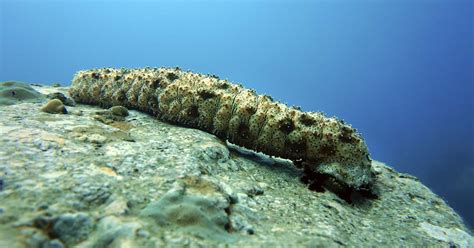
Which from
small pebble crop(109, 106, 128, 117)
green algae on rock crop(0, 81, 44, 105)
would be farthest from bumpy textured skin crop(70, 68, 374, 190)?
green algae on rock crop(0, 81, 44, 105)

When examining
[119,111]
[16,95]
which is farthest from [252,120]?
[16,95]

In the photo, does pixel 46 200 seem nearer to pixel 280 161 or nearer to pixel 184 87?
pixel 184 87

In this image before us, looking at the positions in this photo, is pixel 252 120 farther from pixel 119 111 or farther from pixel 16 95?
pixel 16 95

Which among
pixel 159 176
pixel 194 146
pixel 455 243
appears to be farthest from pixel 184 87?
pixel 455 243

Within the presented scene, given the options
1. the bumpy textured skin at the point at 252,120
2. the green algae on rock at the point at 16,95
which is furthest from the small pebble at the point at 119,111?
the green algae on rock at the point at 16,95

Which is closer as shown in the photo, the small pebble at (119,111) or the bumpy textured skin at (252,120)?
the bumpy textured skin at (252,120)

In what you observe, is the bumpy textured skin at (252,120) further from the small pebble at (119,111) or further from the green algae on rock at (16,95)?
the green algae on rock at (16,95)
